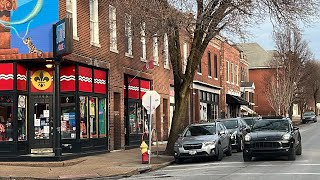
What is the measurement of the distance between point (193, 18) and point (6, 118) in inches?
336

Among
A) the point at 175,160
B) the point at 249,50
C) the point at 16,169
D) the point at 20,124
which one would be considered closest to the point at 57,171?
the point at 16,169

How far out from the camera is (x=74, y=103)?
66.7 feet

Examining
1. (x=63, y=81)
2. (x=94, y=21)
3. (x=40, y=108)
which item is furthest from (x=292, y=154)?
(x=94, y=21)

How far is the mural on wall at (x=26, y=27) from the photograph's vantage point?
62.1 feet

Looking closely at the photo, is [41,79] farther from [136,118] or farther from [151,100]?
[136,118]

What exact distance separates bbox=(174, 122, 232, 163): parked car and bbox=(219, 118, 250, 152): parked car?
2.91 m

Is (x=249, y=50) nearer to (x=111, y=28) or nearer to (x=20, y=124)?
(x=111, y=28)

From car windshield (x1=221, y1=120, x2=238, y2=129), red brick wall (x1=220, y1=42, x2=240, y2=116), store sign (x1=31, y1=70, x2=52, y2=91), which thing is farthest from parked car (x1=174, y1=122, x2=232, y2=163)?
red brick wall (x1=220, y1=42, x2=240, y2=116)

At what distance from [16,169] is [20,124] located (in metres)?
2.82

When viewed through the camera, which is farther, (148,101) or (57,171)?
(148,101)

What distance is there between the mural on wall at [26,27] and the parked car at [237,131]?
9.74 metres

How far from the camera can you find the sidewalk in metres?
15.5

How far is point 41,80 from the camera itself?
65.4 ft

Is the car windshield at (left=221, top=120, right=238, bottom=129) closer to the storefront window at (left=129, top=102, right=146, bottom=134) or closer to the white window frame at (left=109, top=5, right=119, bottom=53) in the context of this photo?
the storefront window at (left=129, top=102, right=146, bottom=134)
